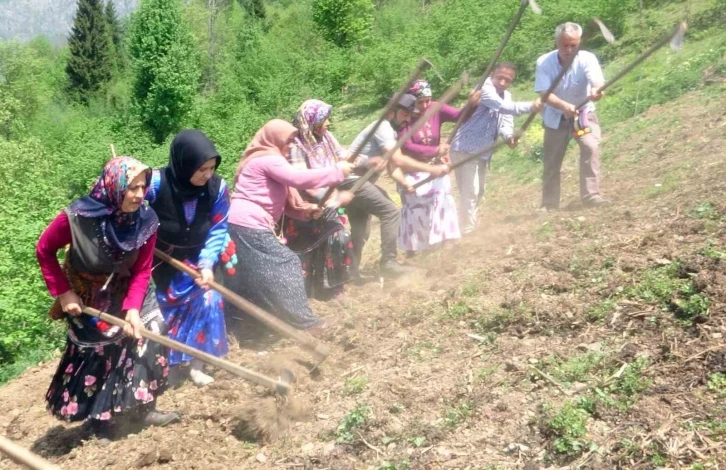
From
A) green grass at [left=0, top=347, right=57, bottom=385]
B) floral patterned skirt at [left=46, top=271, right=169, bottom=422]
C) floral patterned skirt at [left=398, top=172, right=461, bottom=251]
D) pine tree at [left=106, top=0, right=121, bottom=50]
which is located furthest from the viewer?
pine tree at [left=106, top=0, right=121, bottom=50]

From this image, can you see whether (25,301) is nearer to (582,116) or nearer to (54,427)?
(54,427)

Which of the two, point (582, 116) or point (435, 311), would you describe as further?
point (582, 116)

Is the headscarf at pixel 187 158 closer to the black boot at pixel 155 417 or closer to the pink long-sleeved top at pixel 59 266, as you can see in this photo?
the pink long-sleeved top at pixel 59 266

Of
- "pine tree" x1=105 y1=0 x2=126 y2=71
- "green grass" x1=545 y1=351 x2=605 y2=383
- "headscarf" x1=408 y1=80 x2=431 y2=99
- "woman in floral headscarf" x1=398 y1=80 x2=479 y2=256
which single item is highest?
"pine tree" x1=105 y1=0 x2=126 y2=71

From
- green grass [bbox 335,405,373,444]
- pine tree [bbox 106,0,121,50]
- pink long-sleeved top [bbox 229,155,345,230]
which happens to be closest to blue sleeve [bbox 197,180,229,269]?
pink long-sleeved top [bbox 229,155,345,230]

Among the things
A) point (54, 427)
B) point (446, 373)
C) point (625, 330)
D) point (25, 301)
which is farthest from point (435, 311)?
point (25, 301)

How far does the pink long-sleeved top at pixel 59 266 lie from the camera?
3.69 m

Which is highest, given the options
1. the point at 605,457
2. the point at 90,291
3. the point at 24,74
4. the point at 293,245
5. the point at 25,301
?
the point at 24,74

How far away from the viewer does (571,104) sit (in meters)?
6.63

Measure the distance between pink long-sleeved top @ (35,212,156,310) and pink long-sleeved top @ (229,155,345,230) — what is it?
1.15 metres

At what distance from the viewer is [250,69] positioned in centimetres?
3288

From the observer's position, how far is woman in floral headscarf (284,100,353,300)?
5520 millimetres

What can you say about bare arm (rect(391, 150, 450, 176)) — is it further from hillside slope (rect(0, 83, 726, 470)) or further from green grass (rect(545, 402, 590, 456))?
green grass (rect(545, 402, 590, 456))

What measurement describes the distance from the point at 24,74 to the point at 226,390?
166 feet
